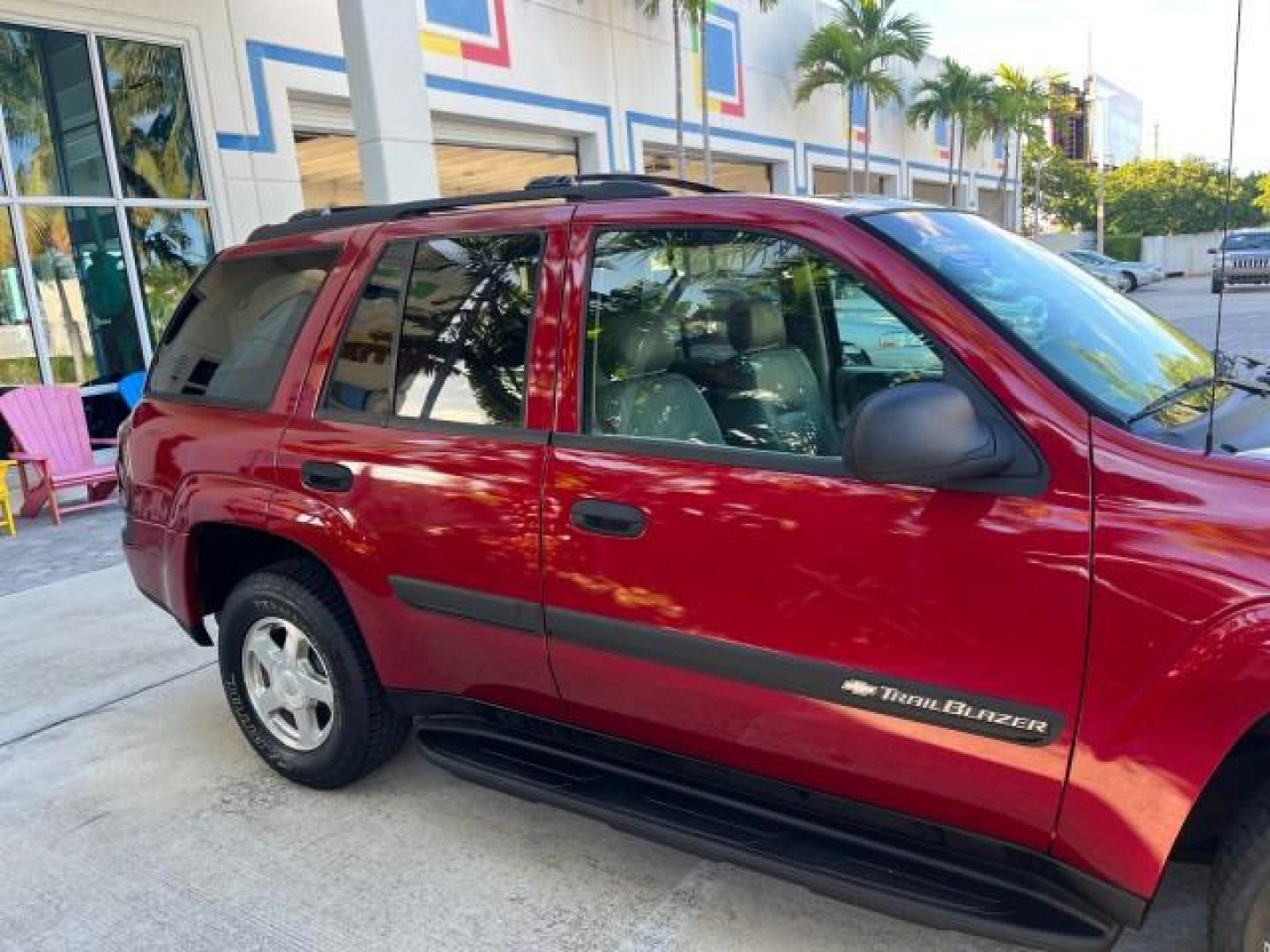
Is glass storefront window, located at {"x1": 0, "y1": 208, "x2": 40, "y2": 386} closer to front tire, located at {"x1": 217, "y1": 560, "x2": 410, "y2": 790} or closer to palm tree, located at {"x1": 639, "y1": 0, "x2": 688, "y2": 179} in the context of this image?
front tire, located at {"x1": 217, "y1": 560, "x2": 410, "y2": 790}

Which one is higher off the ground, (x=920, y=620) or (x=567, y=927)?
(x=920, y=620)

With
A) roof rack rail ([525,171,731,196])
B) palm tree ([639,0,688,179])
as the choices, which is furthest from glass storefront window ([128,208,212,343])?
palm tree ([639,0,688,179])

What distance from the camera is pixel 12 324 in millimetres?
9484

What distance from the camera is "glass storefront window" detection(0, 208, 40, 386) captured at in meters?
9.30

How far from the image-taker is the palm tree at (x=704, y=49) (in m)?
17.4

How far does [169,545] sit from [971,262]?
2.74m

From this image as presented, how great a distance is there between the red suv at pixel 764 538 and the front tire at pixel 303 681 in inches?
0.6

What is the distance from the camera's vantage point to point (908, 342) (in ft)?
7.18

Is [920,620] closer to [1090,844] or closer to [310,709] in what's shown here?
[1090,844]

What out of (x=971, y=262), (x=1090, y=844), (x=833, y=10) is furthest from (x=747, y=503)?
(x=833, y=10)

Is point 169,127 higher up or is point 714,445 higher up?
point 169,127

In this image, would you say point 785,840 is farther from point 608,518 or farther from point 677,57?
point 677,57

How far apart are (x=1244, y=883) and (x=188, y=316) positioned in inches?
140

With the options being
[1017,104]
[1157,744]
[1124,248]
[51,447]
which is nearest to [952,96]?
[1017,104]
